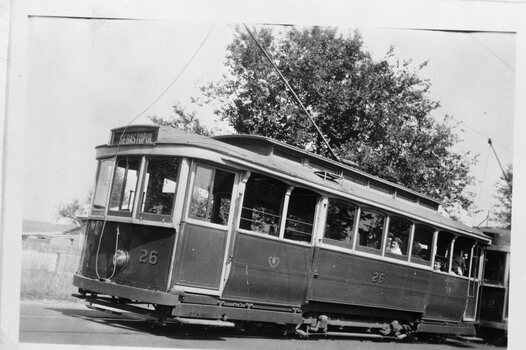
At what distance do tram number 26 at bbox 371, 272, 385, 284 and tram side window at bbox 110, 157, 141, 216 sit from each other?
4.57 m

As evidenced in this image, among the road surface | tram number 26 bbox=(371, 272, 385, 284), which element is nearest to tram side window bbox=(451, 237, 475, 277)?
tram number 26 bbox=(371, 272, 385, 284)

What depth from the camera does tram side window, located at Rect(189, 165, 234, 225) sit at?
23.4ft

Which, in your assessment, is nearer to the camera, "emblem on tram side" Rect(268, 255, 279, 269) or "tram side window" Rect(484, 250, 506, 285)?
"emblem on tram side" Rect(268, 255, 279, 269)

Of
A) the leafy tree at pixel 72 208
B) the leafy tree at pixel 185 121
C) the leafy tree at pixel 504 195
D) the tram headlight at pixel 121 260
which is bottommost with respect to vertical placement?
the tram headlight at pixel 121 260

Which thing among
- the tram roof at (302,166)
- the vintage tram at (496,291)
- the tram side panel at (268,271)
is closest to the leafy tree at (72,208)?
the tram roof at (302,166)

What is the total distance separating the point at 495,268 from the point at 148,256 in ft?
29.0

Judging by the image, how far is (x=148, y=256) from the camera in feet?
22.9

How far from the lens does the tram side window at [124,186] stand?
7422 millimetres

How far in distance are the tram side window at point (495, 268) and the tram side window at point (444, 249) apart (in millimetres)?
1804

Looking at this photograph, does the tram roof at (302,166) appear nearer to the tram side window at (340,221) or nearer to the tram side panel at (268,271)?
the tram side window at (340,221)

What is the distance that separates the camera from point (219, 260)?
284 inches

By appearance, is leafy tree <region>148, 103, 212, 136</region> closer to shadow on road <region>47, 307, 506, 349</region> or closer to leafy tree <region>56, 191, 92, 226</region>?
leafy tree <region>56, 191, 92, 226</region>

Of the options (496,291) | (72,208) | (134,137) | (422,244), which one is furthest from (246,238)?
(72,208)

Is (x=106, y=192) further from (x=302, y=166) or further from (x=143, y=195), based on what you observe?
(x=302, y=166)
